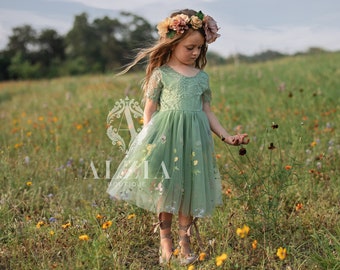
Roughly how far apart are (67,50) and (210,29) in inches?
1560

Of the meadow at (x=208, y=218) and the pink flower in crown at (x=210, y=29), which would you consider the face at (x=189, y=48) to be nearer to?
the pink flower in crown at (x=210, y=29)

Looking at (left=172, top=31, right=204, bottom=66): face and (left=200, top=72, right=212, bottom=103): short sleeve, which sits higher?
(left=172, top=31, right=204, bottom=66): face

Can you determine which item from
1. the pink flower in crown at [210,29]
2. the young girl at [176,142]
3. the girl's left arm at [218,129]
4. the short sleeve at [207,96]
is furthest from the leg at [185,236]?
the pink flower in crown at [210,29]

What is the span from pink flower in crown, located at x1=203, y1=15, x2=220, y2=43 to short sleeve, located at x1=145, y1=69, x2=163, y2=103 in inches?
13.2

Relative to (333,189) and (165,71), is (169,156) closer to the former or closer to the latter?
(165,71)

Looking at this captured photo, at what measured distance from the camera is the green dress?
2.49m

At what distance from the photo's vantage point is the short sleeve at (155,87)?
264cm

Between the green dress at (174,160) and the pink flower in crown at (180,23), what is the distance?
24 cm

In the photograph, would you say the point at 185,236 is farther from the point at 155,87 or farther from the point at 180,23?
the point at 180,23

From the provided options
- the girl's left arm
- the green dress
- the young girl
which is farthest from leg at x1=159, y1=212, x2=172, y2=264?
the girl's left arm

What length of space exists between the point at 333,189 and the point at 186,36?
1.58 m

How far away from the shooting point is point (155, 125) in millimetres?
2555

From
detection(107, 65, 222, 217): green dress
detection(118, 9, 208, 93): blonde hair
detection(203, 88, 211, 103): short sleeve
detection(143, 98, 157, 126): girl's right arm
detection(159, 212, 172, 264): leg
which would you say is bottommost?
detection(159, 212, 172, 264): leg

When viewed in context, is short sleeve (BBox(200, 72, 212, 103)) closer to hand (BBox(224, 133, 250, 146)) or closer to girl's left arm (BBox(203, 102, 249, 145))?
girl's left arm (BBox(203, 102, 249, 145))
